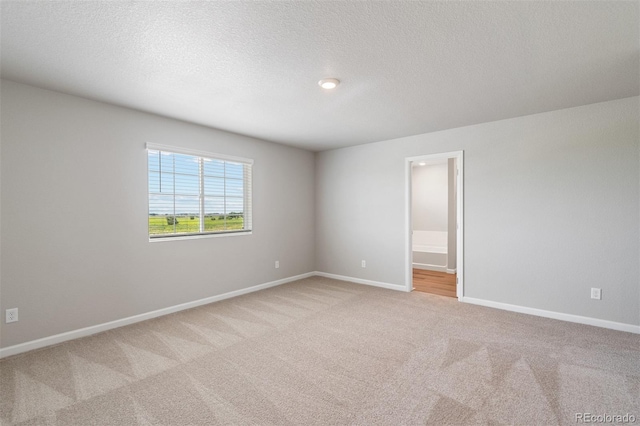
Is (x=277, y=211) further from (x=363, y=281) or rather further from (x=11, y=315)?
(x=11, y=315)

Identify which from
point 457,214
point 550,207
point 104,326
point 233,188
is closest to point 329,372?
point 104,326

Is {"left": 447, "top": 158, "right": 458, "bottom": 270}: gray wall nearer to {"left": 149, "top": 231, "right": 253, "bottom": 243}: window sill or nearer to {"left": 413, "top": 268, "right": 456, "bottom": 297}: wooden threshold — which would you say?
{"left": 413, "top": 268, "right": 456, "bottom": 297}: wooden threshold

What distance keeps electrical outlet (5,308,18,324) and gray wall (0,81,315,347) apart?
4cm

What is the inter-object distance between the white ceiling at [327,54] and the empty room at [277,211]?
0.02 m

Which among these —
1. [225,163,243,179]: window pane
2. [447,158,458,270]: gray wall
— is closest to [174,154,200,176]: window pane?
[225,163,243,179]: window pane

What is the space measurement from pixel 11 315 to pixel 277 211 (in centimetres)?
344

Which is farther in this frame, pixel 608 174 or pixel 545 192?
pixel 545 192

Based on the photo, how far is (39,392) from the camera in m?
2.19

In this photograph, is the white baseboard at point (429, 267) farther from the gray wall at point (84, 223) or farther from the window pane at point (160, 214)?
the window pane at point (160, 214)

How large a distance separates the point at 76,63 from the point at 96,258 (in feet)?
6.35

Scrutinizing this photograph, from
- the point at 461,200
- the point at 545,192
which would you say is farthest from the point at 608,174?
the point at 461,200

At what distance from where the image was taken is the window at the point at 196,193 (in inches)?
150

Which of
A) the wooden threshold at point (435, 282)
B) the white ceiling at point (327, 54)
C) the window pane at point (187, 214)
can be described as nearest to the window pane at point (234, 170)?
the window pane at point (187, 214)

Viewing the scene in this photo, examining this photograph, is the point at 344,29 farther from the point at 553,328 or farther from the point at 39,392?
the point at 553,328
